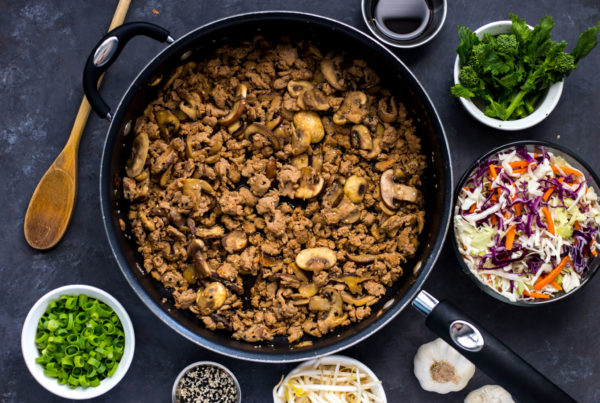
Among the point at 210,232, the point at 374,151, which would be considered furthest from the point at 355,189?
the point at 210,232

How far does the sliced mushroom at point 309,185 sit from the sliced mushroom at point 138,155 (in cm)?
82

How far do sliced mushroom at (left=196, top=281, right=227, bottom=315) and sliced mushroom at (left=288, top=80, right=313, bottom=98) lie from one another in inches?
42.8

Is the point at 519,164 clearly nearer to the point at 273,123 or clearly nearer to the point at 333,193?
the point at 333,193

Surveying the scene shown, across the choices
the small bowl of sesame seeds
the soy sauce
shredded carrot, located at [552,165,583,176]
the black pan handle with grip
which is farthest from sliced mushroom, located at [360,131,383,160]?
the small bowl of sesame seeds

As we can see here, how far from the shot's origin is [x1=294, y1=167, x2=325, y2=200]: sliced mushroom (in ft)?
9.55

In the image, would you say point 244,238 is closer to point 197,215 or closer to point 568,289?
point 197,215

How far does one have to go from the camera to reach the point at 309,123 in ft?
9.66

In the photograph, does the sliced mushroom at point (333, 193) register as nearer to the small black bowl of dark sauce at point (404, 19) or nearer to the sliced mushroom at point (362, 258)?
the sliced mushroom at point (362, 258)

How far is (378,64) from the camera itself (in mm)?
2934

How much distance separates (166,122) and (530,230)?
6.41 ft

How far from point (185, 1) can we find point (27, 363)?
6.90 feet

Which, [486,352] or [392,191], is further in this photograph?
[392,191]

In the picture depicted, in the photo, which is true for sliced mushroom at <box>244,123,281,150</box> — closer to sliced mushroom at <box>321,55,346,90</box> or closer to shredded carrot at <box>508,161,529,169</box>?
sliced mushroom at <box>321,55,346,90</box>

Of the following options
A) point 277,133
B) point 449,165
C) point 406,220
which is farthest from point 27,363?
point 449,165
